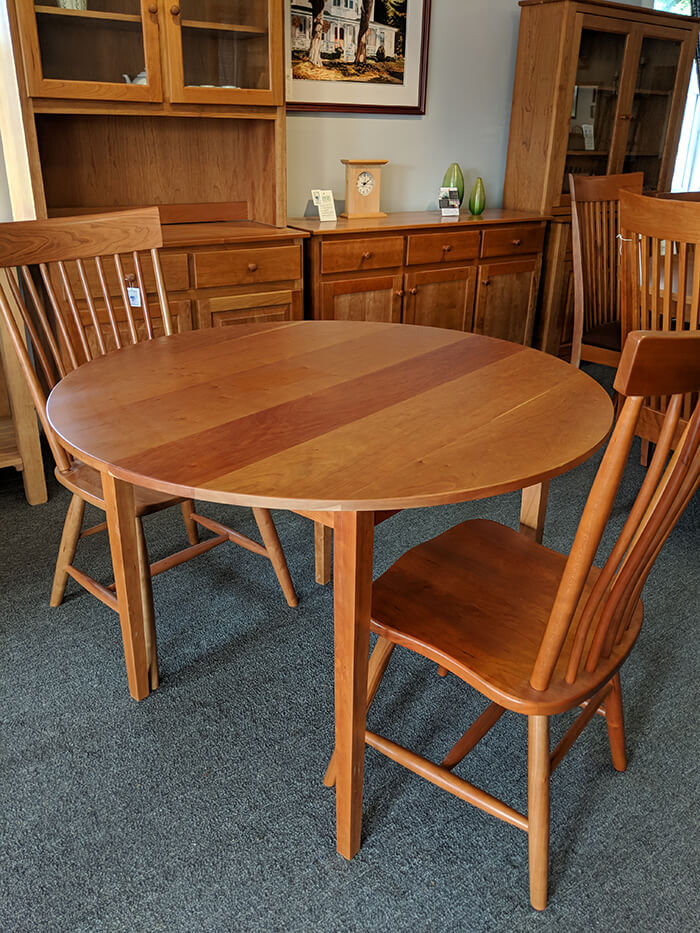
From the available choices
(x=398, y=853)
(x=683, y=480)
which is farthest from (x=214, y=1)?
(x=398, y=853)

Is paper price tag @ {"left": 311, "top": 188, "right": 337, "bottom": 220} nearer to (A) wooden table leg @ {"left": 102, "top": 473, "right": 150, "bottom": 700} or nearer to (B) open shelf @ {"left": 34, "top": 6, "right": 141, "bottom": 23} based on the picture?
(B) open shelf @ {"left": 34, "top": 6, "right": 141, "bottom": 23}

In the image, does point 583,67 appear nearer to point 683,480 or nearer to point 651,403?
point 651,403

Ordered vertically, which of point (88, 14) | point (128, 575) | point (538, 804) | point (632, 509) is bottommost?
point (538, 804)

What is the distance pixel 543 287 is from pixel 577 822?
9.88 feet

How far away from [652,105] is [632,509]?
3.89 meters

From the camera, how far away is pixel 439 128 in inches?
144

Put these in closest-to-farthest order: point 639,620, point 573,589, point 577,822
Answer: point 573,589
point 639,620
point 577,822

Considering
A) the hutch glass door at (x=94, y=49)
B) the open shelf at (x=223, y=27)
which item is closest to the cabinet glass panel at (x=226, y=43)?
the open shelf at (x=223, y=27)

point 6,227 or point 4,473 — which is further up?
point 6,227

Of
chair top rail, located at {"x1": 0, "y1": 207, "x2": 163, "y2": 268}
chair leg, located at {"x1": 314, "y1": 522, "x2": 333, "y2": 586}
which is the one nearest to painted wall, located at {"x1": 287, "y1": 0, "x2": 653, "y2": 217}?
chair top rail, located at {"x1": 0, "y1": 207, "x2": 163, "y2": 268}

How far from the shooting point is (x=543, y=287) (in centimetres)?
381

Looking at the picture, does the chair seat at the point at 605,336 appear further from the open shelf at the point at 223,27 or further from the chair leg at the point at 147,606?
the chair leg at the point at 147,606

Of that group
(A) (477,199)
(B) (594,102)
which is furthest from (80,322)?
(B) (594,102)

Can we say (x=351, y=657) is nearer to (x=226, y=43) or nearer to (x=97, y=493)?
(x=97, y=493)
